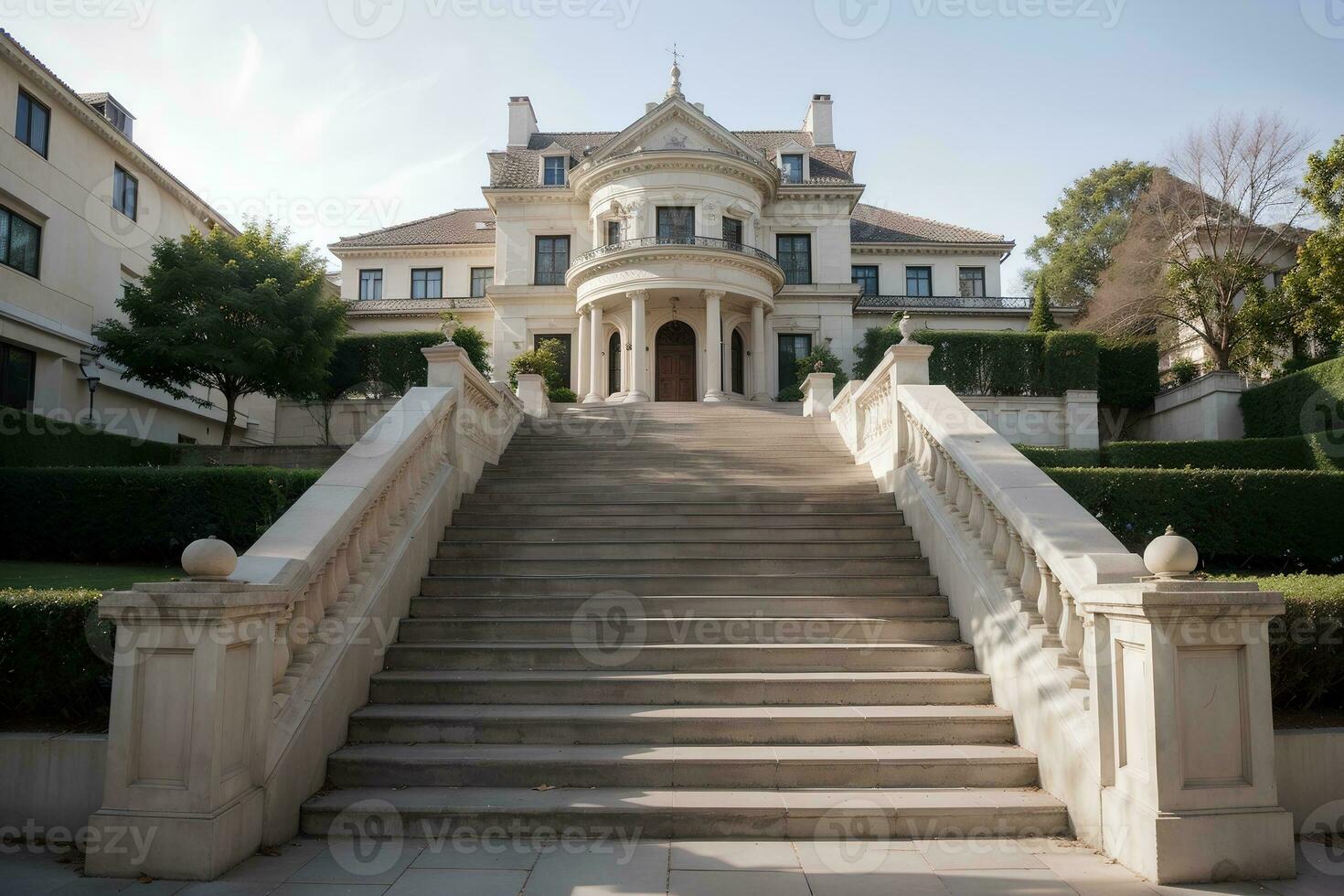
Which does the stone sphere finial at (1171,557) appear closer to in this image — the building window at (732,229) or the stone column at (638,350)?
the stone column at (638,350)

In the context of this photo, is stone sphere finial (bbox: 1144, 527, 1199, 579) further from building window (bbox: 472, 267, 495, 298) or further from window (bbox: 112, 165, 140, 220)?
building window (bbox: 472, 267, 495, 298)

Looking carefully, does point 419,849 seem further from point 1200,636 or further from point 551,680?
point 1200,636

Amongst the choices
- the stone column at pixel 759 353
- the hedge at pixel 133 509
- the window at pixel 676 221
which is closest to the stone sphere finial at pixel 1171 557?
the hedge at pixel 133 509

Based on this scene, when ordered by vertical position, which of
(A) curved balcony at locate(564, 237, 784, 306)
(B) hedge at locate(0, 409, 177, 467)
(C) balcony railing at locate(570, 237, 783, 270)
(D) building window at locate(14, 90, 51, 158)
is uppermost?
(D) building window at locate(14, 90, 51, 158)

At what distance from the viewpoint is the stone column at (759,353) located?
2920 cm

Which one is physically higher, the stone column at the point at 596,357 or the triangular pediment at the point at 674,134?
the triangular pediment at the point at 674,134

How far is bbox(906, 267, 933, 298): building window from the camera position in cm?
3744

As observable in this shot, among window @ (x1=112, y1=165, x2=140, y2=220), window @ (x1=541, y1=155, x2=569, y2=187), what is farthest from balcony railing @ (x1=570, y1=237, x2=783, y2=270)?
window @ (x1=112, y1=165, x2=140, y2=220)

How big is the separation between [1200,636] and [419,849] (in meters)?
4.20

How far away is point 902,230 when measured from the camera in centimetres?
3831

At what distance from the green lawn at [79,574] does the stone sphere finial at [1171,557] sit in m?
8.04

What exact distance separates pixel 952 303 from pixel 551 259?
17356 millimetres

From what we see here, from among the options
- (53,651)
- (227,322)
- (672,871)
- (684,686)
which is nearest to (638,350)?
(227,322)

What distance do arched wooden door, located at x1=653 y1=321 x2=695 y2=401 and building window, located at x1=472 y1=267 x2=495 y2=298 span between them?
954cm
